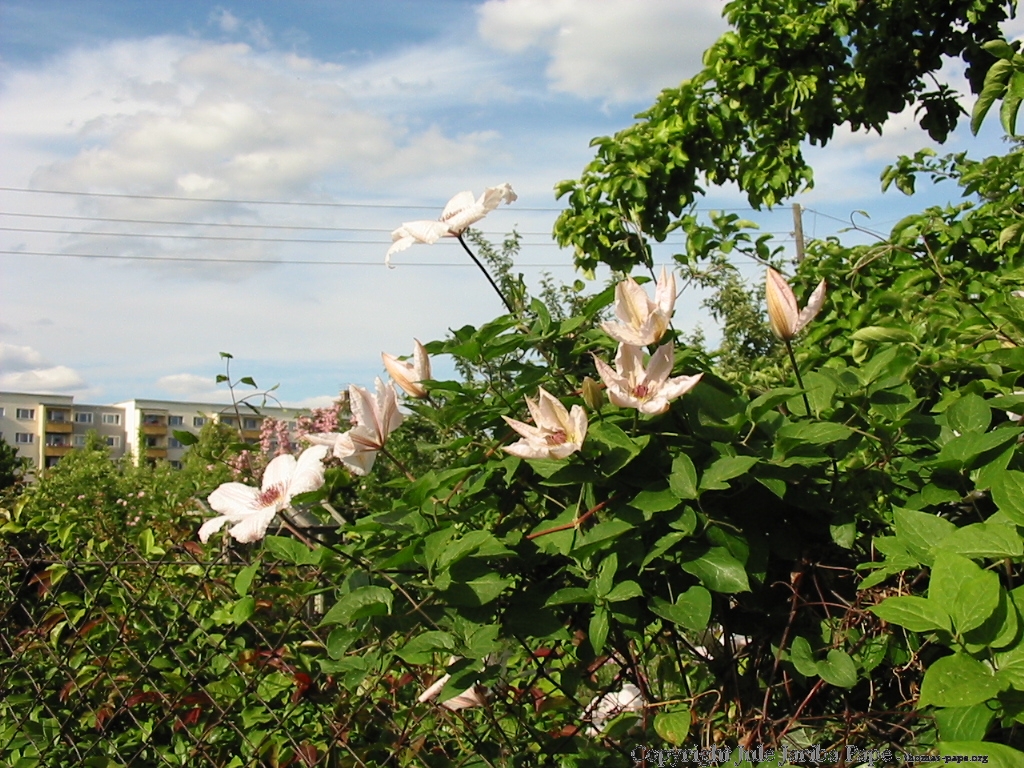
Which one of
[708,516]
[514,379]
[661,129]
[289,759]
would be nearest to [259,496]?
[514,379]

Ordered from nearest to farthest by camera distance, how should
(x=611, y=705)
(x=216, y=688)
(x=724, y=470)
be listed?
(x=724, y=470) → (x=611, y=705) → (x=216, y=688)

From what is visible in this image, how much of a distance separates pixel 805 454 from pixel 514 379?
42 centimetres

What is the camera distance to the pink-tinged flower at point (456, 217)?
1304 millimetres

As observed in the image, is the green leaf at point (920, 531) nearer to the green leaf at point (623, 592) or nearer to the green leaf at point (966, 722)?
the green leaf at point (966, 722)

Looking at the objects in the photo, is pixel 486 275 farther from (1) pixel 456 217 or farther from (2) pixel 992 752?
(2) pixel 992 752

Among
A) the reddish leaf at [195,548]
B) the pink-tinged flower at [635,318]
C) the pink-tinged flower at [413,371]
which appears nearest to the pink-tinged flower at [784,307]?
the pink-tinged flower at [635,318]

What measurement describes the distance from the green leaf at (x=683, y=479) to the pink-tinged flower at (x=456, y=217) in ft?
1.60

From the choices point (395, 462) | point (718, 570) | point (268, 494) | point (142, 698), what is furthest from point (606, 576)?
point (142, 698)

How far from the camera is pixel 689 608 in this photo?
1.03 m

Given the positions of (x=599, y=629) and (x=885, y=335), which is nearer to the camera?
(x=599, y=629)

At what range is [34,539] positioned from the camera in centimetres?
261

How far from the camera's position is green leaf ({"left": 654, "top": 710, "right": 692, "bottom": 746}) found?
111 cm

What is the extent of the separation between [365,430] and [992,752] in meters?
0.80

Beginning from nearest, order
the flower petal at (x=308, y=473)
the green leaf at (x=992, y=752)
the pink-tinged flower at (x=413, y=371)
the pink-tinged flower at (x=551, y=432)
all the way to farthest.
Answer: the green leaf at (x=992, y=752) → the pink-tinged flower at (x=551, y=432) → the flower petal at (x=308, y=473) → the pink-tinged flower at (x=413, y=371)
